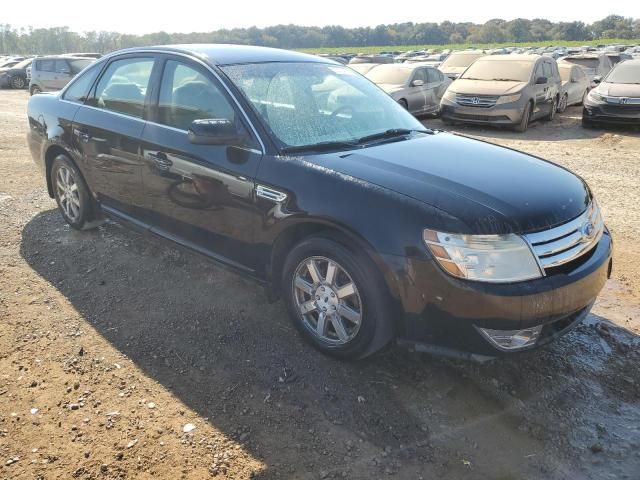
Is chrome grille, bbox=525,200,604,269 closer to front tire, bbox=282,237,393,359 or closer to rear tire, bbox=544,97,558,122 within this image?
front tire, bbox=282,237,393,359

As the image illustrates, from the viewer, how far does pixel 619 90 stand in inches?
450

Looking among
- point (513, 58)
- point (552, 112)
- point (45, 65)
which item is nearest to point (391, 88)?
point (513, 58)

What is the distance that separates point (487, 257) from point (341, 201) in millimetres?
794

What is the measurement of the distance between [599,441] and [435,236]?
4.10ft

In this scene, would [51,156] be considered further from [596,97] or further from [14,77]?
[14,77]

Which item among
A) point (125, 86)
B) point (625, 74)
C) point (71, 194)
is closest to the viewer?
point (125, 86)

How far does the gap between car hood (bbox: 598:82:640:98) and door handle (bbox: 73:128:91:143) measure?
10805mm

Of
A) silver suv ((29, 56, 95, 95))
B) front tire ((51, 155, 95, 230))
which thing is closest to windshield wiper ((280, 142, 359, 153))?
front tire ((51, 155, 95, 230))

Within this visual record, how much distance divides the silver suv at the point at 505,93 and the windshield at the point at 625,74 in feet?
4.08

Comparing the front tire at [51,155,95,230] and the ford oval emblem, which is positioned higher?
the ford oval emblem

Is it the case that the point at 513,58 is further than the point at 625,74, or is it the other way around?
the point at 513,58

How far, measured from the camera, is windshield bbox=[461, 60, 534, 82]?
39.7 ft

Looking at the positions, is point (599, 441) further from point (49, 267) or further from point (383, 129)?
point (49, 267)

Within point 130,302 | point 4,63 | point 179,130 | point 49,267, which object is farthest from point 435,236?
point 4,63
